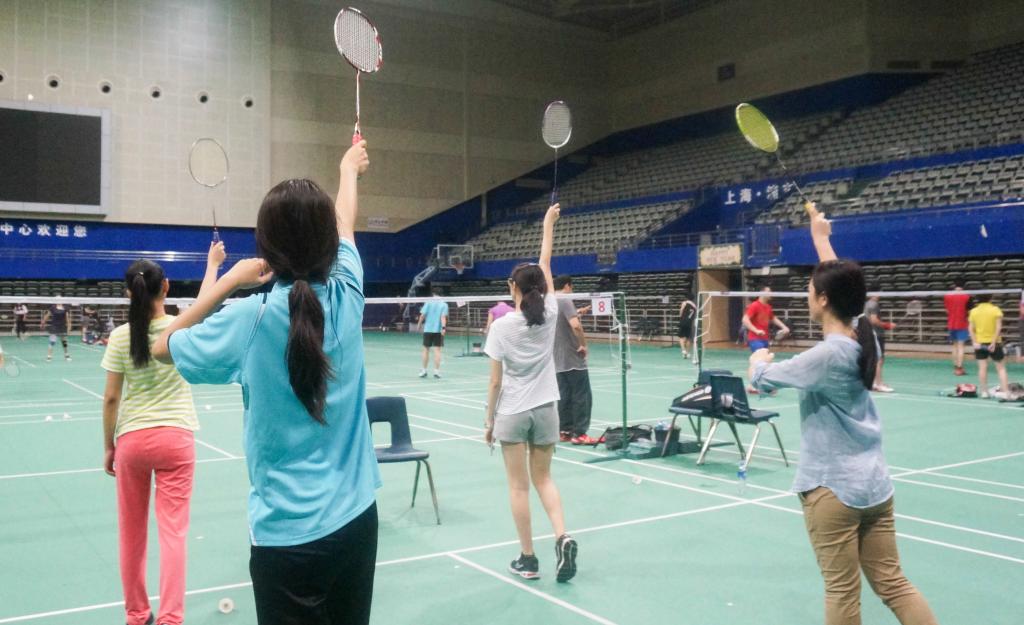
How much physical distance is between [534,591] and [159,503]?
2.29 meters

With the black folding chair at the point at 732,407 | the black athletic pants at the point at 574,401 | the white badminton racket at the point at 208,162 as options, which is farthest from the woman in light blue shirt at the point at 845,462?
the white badminton racket at the point at 208,162

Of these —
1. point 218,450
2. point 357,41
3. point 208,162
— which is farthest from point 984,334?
point 357,41

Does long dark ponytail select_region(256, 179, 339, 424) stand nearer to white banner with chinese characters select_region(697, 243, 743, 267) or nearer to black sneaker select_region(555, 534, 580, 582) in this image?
black sneaker select_region(555, 534, 580, 582)

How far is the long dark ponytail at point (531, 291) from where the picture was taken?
565 centimetres

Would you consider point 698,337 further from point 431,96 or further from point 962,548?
point 431,96

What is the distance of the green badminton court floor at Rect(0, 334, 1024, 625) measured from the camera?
5066 mm

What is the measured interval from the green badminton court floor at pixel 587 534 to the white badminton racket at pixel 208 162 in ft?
10.6

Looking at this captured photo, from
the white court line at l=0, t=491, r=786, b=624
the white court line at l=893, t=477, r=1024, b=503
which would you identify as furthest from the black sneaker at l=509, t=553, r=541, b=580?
the white court line at l=893, t=477, r=1024, b=503

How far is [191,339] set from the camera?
223 cm

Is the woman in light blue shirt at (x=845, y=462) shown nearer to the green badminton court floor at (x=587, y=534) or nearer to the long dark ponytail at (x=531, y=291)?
the green badminton court floor at (x=587, y=534)

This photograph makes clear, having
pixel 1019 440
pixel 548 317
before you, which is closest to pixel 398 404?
pixel 548 317

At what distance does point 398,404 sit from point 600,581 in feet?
8.62

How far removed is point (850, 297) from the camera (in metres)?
3.57

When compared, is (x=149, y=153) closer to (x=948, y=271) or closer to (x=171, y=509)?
(x=948, y=271)
